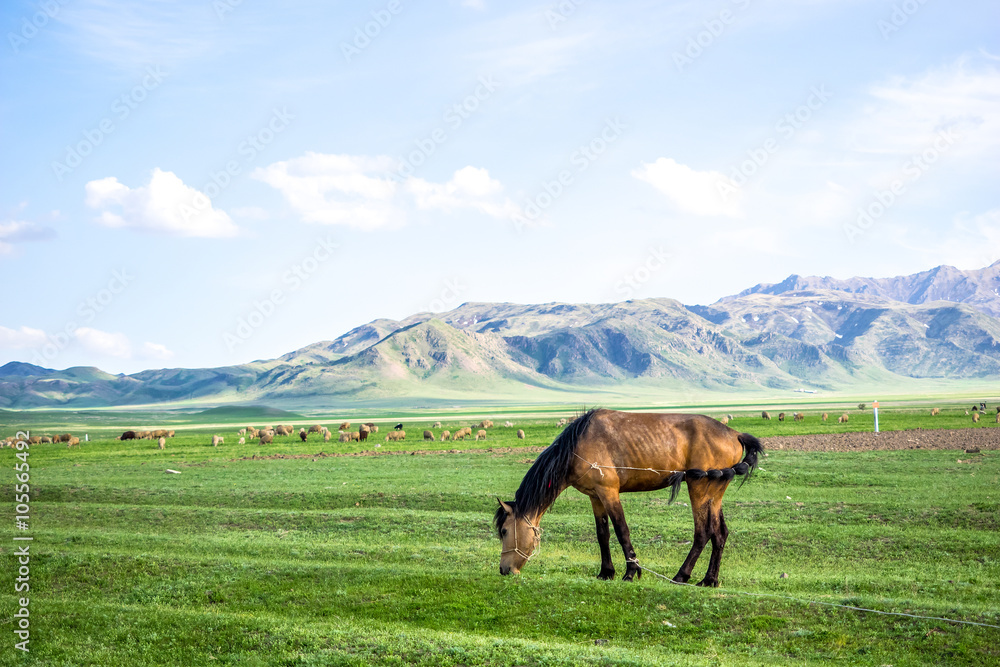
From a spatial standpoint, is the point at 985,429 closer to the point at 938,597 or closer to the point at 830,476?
the point at 830,476

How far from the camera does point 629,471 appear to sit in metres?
13.5

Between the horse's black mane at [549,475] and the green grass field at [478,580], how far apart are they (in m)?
1.22

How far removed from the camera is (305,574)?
582 inches

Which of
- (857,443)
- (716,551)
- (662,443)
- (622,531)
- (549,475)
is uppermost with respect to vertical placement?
(662,443)

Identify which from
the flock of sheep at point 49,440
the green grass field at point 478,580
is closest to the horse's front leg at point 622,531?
the green grass field at point 478,580

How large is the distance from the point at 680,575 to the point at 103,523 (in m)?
17.8

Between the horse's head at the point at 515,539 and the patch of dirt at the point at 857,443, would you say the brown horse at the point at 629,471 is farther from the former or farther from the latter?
the patch of dirt at the point at 857,443

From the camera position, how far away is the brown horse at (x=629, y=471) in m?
13.5

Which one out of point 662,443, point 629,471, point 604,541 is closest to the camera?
point 629,471

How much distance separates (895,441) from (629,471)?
1464 inches

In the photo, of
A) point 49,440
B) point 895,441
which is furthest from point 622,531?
point 49,440

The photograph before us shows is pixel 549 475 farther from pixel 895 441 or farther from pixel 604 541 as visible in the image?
pixel 895 441

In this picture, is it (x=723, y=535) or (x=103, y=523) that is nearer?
(x=723, y=535)

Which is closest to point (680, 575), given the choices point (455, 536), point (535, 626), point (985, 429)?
point (535, 626)
